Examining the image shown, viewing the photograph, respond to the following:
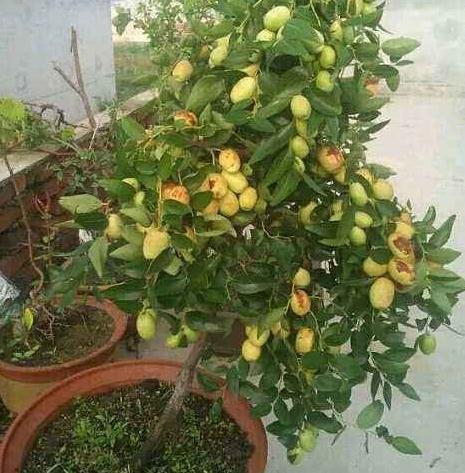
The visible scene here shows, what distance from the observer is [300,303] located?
0.84 m

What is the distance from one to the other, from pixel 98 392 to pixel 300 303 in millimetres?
669

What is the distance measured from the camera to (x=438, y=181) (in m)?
3.30

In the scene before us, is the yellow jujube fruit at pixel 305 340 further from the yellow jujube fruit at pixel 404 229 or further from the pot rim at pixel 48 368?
the pot rim at pixel 48 368

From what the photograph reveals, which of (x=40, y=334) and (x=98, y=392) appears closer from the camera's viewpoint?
(x=98, y=392)

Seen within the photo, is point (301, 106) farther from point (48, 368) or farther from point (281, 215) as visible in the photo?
point (48, 368)

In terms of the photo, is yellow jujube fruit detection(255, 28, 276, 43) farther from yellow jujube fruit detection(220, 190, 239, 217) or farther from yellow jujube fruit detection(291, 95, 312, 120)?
yellow jujube fruit detection(220, 190, 239, 217)

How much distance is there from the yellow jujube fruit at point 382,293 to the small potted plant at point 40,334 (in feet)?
2.74

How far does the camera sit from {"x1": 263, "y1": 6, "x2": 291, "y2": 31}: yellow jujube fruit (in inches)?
27.0

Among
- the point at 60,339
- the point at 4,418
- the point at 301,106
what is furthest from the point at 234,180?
the point at 4,418

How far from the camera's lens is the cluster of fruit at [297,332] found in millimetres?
844

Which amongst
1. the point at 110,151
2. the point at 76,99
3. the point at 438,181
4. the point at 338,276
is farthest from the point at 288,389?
the point at 438,181

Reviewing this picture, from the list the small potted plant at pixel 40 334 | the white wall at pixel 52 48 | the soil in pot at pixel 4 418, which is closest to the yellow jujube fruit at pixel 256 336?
the small potted plant at pixel 40 334

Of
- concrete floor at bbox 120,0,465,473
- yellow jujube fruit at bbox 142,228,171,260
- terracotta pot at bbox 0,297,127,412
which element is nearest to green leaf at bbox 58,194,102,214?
yellow jujube fruit at bbox 142,228,171,260

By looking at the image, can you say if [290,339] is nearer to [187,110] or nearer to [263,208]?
[263,208]
